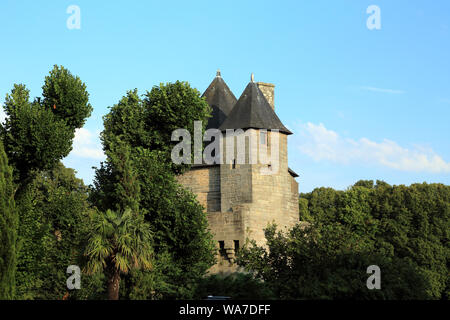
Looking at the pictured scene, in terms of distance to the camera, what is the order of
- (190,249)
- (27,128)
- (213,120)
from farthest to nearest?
(213,120), (190,249), (27,128)

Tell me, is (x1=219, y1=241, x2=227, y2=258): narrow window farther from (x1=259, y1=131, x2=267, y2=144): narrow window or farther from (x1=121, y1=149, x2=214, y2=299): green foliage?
(x1=259, y1=131, x2=267, y2=144): narrow window

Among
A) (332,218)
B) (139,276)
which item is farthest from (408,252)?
(139,276)

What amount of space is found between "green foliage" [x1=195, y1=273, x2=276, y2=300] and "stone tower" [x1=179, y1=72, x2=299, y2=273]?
1202cm

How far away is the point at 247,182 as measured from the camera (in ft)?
144

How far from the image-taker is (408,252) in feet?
189

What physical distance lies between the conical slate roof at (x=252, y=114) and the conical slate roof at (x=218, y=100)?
8.46 feet

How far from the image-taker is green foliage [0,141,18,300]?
27828 mm

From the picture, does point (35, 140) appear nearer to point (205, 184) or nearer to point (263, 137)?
point (205, 184)

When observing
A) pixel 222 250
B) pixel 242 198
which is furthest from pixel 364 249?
pixel 222 250

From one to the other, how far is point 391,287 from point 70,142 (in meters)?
18.1

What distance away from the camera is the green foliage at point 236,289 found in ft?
93.1
